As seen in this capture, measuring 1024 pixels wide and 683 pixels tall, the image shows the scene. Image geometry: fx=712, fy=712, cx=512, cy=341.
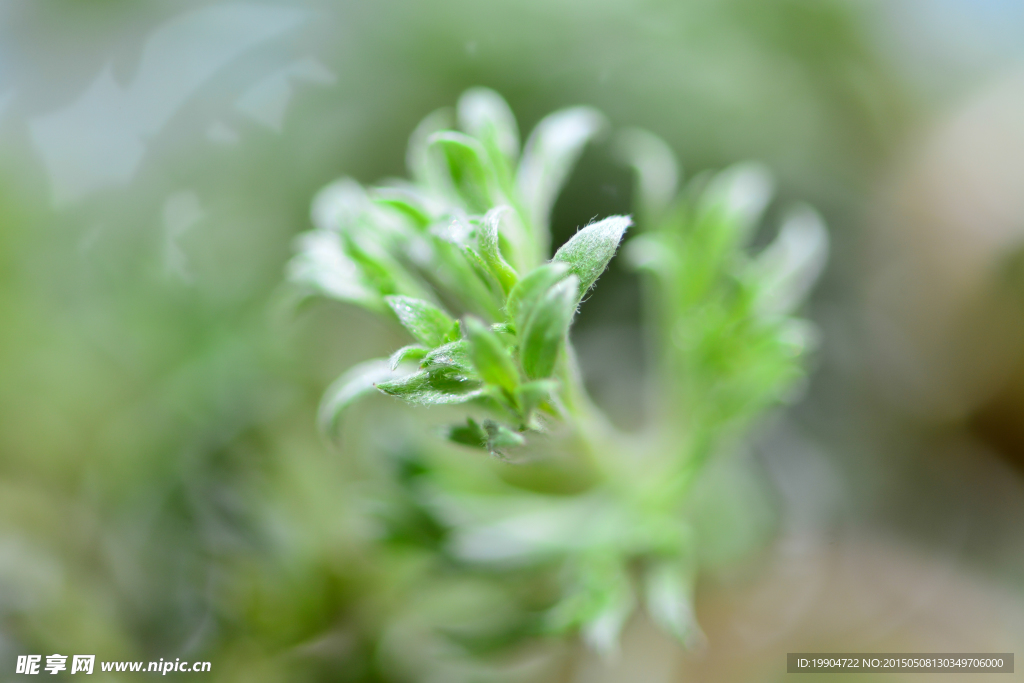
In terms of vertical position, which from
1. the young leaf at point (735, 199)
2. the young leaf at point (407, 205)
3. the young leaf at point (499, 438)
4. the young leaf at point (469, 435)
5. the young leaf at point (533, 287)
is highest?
the young leaf at point (735, 199)

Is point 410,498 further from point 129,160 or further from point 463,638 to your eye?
point 129,160

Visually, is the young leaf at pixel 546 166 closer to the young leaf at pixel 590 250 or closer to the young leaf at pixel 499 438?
the young leaf at pixel 590 250

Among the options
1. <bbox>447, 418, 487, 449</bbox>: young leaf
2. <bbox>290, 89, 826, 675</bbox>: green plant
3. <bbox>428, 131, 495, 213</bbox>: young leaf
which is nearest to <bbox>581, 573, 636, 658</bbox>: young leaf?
<bbox>290, 89, 826, 675</bbox>: green plant

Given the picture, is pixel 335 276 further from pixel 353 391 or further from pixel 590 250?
pixel 590 250

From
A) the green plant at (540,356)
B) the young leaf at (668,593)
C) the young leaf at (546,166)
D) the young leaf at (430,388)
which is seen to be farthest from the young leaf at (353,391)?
the young leaf at (668,593)

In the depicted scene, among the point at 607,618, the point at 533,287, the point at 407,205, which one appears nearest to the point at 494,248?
the point at 533,287

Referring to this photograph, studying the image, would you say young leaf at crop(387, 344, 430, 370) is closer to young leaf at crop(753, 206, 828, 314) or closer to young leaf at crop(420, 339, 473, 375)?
young leaf at crop(420, 339, 473, 375)
